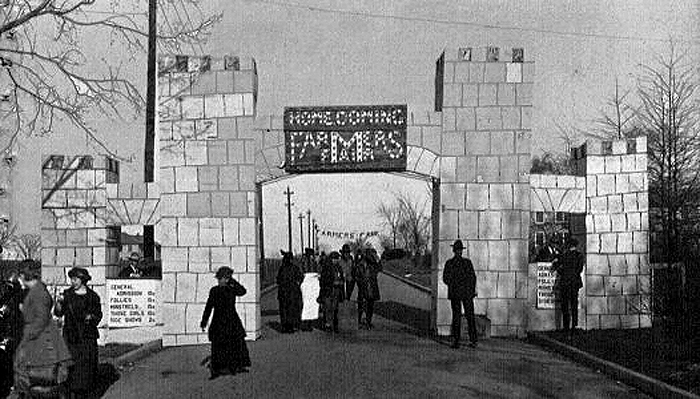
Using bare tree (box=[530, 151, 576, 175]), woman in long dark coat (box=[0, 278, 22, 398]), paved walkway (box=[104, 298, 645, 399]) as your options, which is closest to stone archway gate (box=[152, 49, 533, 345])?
paved walkway (box=[104, 298, 645, 399])

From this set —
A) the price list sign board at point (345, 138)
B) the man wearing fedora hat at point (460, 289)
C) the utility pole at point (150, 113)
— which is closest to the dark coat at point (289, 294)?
Result: the price list sign board at point (345, 138)

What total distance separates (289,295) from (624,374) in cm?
813

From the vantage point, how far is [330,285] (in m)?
19.0

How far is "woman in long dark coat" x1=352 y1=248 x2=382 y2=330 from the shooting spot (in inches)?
767

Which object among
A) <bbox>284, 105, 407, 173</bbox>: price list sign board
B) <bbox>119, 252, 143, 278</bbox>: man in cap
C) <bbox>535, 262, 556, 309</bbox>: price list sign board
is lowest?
<bbox>535, 262, 556, 309</bbox>: price list sign board

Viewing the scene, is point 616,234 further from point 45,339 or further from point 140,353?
point 45,339

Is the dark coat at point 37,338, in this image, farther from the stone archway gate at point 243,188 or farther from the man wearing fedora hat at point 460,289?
the stone archway gate at point 243,188

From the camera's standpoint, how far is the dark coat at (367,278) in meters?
19.5

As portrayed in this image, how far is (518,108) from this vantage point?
59.1ft

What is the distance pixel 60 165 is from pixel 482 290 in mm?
8236

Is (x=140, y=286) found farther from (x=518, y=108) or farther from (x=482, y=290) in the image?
(x=518, y=108)

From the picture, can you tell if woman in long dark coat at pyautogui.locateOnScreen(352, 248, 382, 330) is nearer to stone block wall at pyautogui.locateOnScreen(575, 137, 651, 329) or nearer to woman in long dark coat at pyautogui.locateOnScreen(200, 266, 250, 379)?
stone block wall at pyautogui.locateOnScreen(575, 137, 651, 329)

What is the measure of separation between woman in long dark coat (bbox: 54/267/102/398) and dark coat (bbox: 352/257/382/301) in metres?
8.23

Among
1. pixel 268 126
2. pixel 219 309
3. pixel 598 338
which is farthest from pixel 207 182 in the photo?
pixel 598 338
